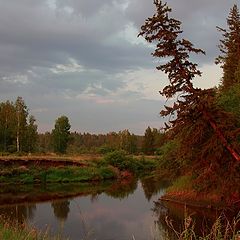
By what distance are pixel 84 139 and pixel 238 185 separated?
16579cm

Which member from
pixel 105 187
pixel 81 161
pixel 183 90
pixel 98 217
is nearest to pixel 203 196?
pixel 98 217

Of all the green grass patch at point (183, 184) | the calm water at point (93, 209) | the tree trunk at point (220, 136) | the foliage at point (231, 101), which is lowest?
the calm water at point (93, 209)

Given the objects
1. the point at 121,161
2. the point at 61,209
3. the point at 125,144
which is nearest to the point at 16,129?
the point at 121,161

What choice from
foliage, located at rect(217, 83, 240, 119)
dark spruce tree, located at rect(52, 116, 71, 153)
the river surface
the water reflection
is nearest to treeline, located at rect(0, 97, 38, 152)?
dark spruce tree, located at rect(52, 116, 71, 153)

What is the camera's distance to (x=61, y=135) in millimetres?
97875

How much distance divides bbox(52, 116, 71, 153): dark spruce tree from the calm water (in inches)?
1825

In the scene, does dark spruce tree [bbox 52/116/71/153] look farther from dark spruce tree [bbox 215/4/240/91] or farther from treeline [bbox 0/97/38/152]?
dark spruce tree [bbox 215/4/240/91]

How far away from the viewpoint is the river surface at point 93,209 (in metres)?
24.9

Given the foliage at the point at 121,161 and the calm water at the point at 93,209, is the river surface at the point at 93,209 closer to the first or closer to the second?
the calm water at the point at 93,209

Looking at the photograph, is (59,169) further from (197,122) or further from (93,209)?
(197,122)

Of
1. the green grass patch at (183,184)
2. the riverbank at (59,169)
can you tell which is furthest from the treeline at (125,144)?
the green grass patch at (183,184)

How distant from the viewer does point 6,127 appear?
3046 inches

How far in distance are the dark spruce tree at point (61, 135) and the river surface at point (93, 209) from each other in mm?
46255

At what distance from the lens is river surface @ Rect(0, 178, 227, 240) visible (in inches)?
981
